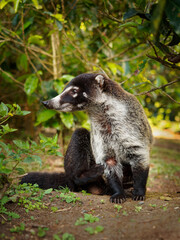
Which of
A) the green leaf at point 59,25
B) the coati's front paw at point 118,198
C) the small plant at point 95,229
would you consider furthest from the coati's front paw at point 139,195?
the green leaf at point 59,25

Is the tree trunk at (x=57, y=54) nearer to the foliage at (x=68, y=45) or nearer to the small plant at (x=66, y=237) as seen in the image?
the foliage at (x=68, y=45)

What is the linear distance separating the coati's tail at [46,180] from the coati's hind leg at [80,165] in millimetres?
207

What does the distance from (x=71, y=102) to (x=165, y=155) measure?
207 inches

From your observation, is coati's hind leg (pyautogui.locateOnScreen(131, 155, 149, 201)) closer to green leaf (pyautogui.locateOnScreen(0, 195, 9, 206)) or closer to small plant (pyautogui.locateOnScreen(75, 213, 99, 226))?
small plant (pyautogui.locateOnScreen(75, 213, 99, 226))

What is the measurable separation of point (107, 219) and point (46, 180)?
1619 mm

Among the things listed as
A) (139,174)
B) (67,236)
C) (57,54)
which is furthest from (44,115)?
(67,236)

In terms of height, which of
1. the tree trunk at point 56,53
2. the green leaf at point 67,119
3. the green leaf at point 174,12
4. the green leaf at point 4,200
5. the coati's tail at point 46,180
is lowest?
the coati's tail at point 46,180

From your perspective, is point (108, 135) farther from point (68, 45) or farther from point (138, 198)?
point (68, 45)

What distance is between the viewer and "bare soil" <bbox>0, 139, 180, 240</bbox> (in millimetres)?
2088

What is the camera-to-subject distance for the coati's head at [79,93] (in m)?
3.61

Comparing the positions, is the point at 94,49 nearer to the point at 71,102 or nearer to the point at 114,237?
the point at 71,102

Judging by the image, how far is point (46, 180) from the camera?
154 inches

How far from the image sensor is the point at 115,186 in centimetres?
351

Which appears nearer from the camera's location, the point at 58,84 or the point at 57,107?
the point at 57,107
